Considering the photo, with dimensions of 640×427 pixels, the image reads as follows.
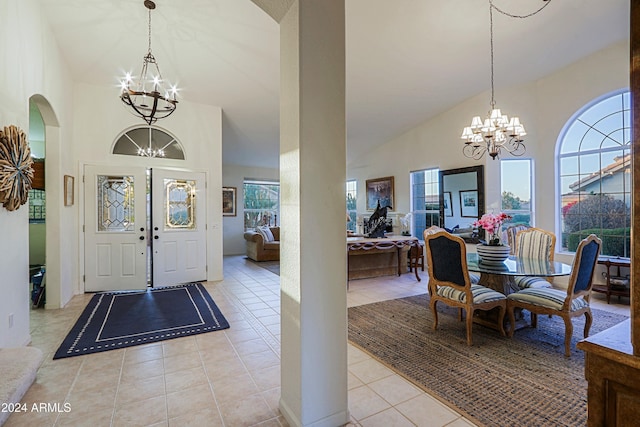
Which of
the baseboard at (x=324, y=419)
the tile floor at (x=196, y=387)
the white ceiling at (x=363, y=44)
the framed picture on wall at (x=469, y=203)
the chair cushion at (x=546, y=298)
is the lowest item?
the tile floor at (x=196, y=387)

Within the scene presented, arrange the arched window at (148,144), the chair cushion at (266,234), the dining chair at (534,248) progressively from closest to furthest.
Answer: the dining chair at (534,248), the arched window at (148,144), the chair cushion at (266,234)

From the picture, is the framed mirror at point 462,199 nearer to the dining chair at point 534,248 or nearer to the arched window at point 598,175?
the arched window at point 598,175

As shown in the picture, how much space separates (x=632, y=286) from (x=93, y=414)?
2.86 metres

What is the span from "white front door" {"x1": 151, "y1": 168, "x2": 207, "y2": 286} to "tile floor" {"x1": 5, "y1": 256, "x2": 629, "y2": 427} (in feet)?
5.89

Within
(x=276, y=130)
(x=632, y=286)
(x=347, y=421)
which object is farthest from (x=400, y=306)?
(x=276, y=130)

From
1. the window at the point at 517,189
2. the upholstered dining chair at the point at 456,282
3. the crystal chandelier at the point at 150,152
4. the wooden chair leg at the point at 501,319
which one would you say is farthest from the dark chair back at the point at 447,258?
the crystal chandelier at the point at 150,152

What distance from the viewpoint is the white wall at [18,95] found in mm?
2600

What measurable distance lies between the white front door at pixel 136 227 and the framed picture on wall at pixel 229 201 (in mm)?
3616

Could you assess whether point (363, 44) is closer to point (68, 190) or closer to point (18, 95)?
point (18, 95)

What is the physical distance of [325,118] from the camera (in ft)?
5.99

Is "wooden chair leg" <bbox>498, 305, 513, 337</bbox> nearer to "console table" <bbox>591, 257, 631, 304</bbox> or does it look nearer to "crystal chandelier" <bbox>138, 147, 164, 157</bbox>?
"console table" <bbox>591, 257, 631, 304</bbox>

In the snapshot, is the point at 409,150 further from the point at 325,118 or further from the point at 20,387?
the point at 20,387

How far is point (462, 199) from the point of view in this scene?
20.3 feet

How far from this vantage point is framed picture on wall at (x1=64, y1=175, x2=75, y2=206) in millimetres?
4211
